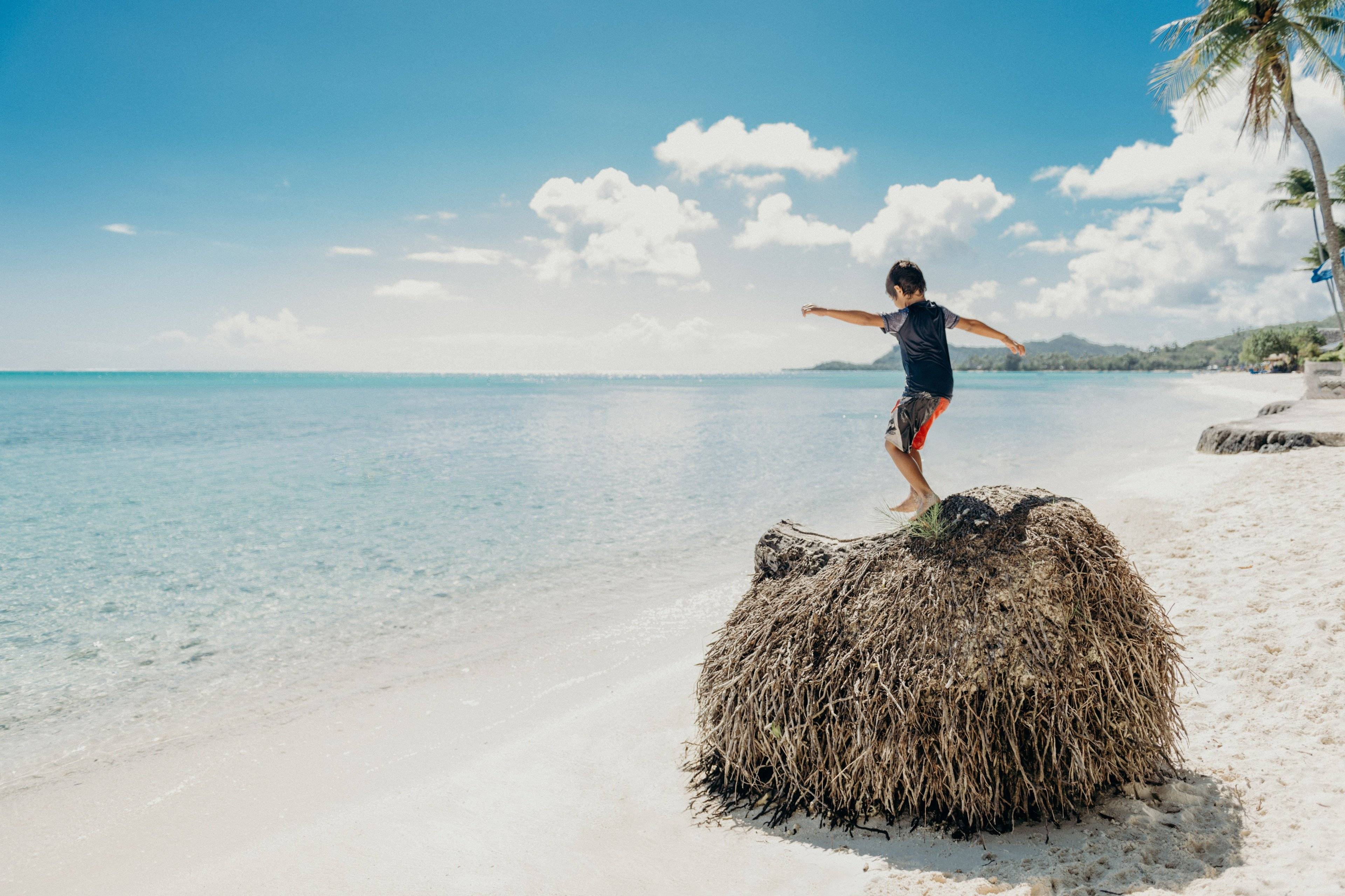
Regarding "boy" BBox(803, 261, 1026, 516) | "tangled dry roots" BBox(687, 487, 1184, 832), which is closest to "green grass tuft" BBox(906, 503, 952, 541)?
"tangled dry roots" BBox(687, 487, 1184, 832)

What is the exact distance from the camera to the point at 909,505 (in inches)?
209

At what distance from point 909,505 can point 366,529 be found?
46.1 ft

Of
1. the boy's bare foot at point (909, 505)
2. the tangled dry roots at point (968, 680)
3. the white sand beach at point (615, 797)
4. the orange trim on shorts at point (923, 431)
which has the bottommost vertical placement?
the white sand beach at point (615, 797)

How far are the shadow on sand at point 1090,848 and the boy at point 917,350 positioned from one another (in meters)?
2.11

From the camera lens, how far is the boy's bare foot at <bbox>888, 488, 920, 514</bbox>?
5172 millimetres

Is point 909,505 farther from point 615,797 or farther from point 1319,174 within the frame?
point 1319,174

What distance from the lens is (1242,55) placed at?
23.1 meters

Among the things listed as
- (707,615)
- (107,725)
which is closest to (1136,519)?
(707,615)

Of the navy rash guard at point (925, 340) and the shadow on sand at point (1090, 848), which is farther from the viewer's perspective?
the navy rash guard at point (925, 340)

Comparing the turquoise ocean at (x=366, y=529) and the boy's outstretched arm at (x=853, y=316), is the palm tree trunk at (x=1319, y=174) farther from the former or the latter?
the boy's outstretched arm at (x=853, y=316)

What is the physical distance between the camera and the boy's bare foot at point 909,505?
517 cm

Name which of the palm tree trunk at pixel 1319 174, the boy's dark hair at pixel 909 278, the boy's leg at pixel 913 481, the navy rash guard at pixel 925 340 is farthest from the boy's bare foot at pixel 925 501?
the palm tree trunk at pixel 1319 174

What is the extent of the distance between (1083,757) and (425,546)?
507 inches

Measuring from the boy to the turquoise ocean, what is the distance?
236 inches
